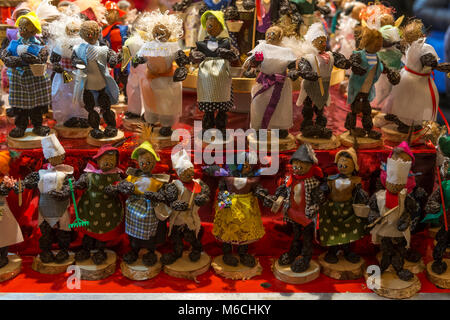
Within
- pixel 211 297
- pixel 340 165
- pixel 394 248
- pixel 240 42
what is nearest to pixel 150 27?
pixel 240 42

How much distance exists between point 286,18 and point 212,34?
2.84 ft

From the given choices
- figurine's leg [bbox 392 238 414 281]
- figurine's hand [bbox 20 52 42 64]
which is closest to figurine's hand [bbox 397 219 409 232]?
figurine's leg [bbox 392 238 414 281]

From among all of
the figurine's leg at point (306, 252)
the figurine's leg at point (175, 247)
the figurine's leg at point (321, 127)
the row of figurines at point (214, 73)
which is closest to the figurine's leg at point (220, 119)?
the row of figurines at point (214, 73)

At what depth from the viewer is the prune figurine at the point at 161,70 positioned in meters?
3.22

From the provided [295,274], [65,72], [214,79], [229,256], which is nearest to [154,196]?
[229,256]

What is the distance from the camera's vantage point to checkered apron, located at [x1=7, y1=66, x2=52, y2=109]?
10.7 feet

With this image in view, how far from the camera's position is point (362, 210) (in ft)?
9.75

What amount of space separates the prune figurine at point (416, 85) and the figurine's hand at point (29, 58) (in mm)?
2290

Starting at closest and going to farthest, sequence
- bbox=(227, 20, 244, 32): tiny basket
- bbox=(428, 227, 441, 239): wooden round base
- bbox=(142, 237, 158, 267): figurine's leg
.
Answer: bbox=(142, 237, 158, 267): figurine's leg → bbox=(428, 227, 441, 239): wooden round base → bbox=(227, 20, 244, 32): tiny basket

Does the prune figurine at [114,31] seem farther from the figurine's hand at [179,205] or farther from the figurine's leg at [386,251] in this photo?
the figurine's leg at [386,251]

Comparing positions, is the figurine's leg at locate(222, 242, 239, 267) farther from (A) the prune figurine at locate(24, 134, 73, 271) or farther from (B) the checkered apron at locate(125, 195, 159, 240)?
(A) the prune figurine at locate(24, 134, 73, 271)

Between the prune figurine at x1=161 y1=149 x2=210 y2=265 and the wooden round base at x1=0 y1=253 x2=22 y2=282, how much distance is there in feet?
2.73

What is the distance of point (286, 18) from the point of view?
3.79 meters
